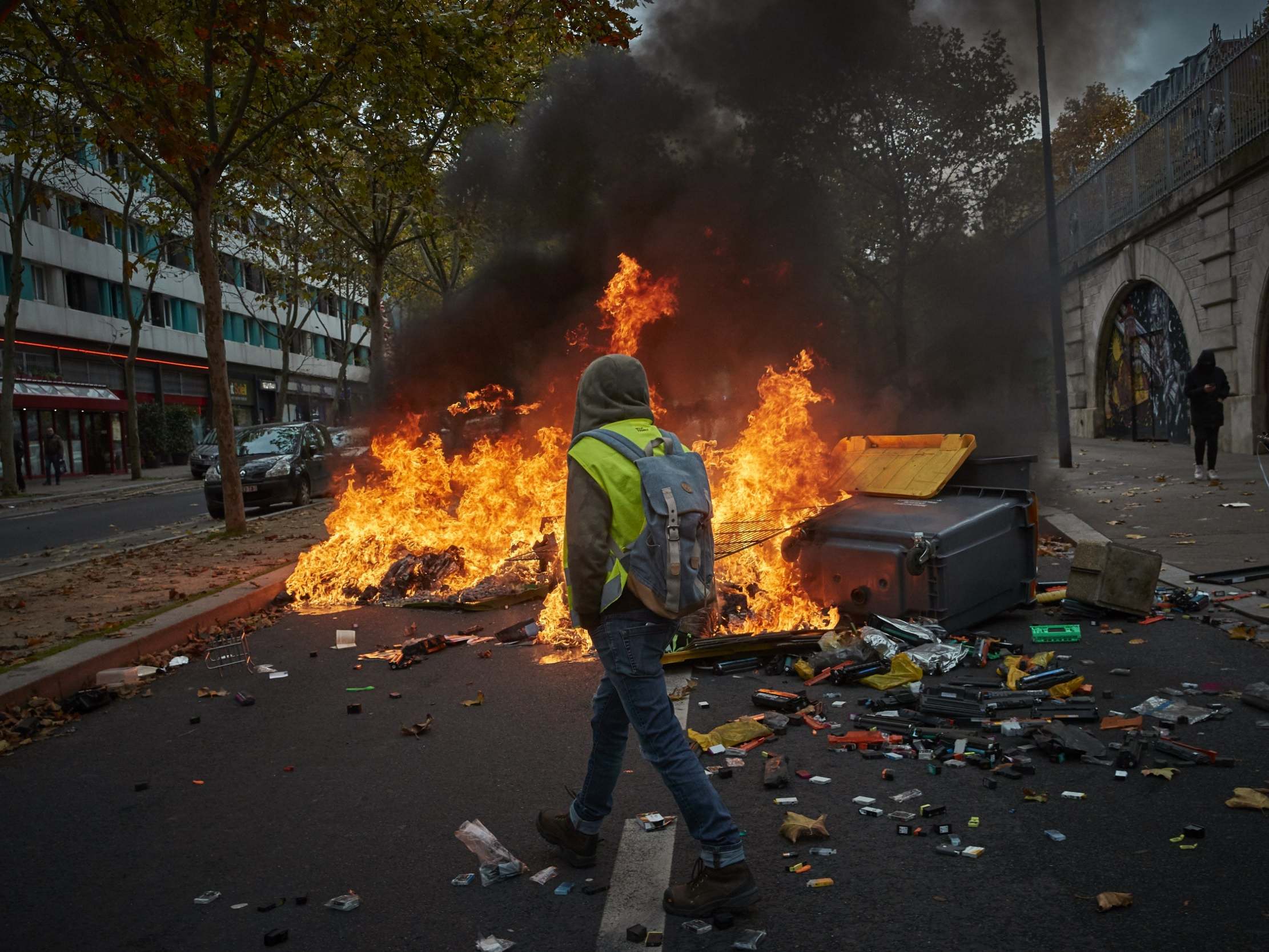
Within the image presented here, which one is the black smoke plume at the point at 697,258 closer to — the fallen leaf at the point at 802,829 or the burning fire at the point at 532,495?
the burning fire at the point at 532,495

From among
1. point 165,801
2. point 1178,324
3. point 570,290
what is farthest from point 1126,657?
point 1178,324

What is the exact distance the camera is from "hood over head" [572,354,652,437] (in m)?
3.34

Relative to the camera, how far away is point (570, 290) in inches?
449

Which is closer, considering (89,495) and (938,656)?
(938,656)

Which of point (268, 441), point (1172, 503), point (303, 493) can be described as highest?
point (268, 441)

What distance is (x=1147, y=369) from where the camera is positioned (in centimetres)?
2338

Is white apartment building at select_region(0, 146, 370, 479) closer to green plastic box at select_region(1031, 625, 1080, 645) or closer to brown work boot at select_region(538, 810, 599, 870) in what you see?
green plastic box at select_region(1031, 625, 1080, 645)

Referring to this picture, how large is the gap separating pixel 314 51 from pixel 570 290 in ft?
18.7

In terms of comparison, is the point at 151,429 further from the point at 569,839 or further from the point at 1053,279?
the point at 569,839

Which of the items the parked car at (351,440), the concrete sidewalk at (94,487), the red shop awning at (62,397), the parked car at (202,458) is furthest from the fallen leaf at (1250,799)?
the red shop awning at (62,397)

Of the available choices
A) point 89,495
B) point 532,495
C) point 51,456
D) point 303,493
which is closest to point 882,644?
point 532,495

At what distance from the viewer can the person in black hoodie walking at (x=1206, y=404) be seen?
13469 mm

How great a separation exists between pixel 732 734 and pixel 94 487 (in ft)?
94.7

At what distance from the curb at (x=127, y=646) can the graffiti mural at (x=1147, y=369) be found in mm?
19316
